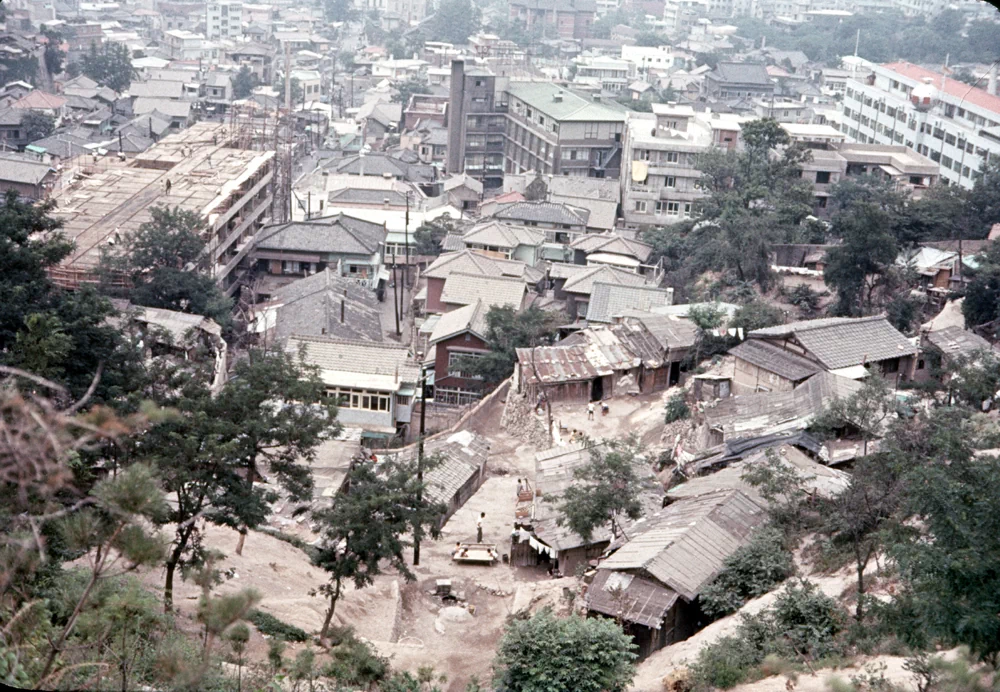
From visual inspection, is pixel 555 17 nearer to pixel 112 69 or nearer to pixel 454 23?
pixel 454 23

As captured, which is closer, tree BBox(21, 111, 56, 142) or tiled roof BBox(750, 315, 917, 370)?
tiled roof BBox(750, 315, 917, 370)

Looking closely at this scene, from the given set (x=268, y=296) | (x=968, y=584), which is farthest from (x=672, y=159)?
(x=968, y=584)

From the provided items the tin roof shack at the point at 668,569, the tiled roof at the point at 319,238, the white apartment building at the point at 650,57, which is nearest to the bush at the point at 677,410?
the tin roof shack at the point at 668,569

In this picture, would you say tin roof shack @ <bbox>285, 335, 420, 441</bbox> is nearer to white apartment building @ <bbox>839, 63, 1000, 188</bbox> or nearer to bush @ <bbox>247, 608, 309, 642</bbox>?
bush @ <bbox>247, 608, 309, 642</bbox>

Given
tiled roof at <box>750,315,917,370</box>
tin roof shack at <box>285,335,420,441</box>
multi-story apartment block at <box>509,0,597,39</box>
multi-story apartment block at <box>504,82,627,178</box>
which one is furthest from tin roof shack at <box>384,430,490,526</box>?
multi-story apartment block at <box>509,0,597,39</box>

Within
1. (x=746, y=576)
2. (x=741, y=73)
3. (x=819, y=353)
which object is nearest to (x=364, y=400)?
(x=819, y=353)

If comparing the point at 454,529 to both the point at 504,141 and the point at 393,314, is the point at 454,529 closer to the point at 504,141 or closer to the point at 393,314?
the point at 393,314

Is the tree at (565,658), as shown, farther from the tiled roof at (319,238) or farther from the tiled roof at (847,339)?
the tiled roof at (319,238)
